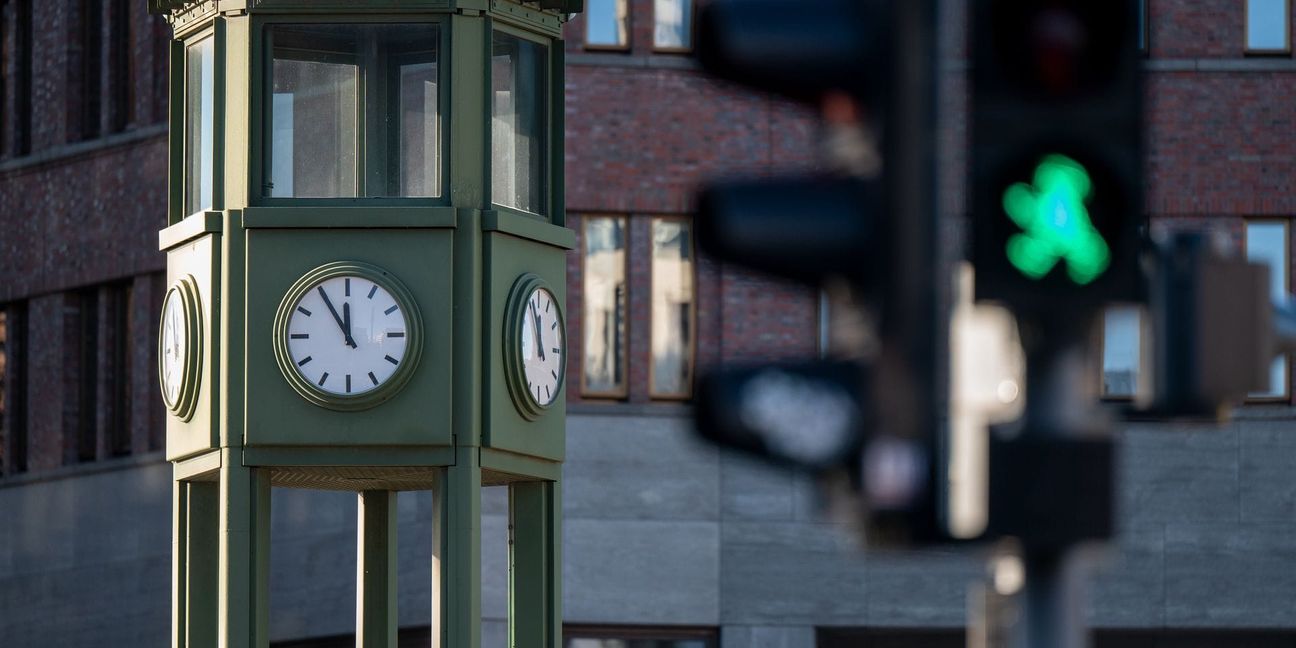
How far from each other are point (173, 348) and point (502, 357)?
221 cm

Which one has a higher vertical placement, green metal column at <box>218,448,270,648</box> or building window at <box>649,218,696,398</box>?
building window at <box>649,218,696,398</box>

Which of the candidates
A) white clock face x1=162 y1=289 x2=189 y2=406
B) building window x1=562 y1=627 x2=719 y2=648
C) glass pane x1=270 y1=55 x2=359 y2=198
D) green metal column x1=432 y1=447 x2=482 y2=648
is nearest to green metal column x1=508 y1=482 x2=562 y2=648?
green metal column x1=432 y1=447 x2=482 y2=648

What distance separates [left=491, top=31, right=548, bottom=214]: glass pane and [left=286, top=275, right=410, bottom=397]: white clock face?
3.68 feet

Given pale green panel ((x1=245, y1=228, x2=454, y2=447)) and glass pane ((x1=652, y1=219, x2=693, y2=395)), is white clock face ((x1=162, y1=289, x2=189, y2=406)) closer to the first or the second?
pale green panel ((x1=245, y1=228, x2=454, y2=447))

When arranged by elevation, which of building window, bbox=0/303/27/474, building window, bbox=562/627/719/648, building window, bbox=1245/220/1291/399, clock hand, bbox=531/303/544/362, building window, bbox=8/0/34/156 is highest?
building window, bbox=8/0/34/156

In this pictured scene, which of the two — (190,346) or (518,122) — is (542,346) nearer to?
(518,122)

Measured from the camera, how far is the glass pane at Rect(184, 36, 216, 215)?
17531 mm

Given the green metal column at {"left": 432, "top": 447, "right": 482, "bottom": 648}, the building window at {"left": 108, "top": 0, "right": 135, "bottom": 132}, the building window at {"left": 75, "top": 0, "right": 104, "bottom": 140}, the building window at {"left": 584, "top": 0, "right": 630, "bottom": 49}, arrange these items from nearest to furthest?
the green metal column at {"left": 432, "top": 447, "right": 482, "bottom": 648} → the building window at {"left": 584, "top": 0, "right": 630, "bottom": 49} → the building window at {"left": 108, "top": 0, "right": 135, "bottom": 132} → the building window at {"left": 75, "top": 0, "right": 104, "bottom": 140}

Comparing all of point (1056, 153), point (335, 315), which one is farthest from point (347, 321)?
point (1056, 153)

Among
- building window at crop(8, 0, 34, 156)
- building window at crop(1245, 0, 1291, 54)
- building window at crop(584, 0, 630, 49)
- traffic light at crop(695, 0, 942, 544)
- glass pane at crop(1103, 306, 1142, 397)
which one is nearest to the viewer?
traffic light at crop(695, 0, 942, 544)

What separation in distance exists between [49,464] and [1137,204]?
2980 centimetres

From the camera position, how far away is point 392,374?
1694cm

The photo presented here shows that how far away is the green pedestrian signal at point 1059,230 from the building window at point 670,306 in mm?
24934

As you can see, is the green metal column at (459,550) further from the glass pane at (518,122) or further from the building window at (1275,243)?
the building window at (1275,243)
